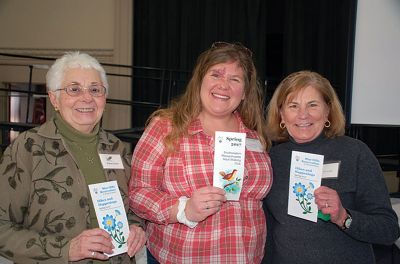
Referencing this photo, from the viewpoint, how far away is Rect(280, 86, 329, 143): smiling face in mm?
1770

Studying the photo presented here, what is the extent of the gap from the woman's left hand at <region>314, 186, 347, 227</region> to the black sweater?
0.07m

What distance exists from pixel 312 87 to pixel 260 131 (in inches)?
13.3

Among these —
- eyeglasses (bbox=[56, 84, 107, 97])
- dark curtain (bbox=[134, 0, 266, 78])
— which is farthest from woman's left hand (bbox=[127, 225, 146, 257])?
dark curtain (bbox=[134, 0, 266, 78])

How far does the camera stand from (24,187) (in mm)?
1493

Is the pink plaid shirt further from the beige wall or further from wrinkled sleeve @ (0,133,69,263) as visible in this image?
the beige wall

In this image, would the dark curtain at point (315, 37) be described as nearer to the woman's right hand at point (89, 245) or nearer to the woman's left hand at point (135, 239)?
the woman's left hand at point (135, 239)

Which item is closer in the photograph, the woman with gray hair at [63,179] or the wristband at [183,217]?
the woman with gray hair at [63,179]

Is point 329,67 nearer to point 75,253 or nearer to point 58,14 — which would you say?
point 58,14

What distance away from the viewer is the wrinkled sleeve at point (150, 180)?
5.48ft

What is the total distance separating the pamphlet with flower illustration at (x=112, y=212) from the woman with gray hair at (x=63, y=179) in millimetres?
38

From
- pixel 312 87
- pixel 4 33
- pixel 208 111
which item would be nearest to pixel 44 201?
pixel 208 111

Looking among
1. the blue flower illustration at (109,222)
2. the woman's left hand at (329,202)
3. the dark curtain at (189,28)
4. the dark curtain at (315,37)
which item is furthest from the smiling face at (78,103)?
the dark curtain at (189,28)

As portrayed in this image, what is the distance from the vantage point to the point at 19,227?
1.50 metres

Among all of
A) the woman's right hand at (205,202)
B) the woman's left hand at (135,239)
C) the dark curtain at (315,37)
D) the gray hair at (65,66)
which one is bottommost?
the woman's left hand at (135,239)
